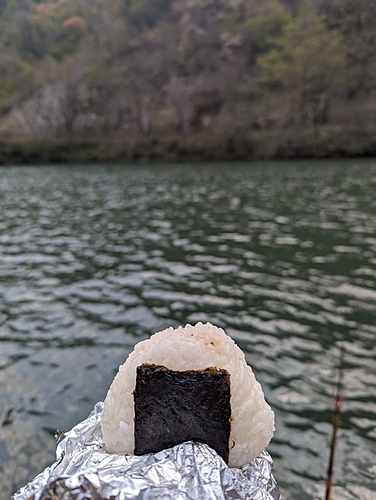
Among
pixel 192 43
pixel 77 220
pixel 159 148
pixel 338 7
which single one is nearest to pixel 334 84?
pixel 338 7

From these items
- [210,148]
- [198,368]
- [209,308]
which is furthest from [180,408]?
[210,148]

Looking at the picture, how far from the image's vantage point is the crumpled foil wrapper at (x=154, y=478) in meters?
1.04

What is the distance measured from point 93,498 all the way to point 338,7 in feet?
209

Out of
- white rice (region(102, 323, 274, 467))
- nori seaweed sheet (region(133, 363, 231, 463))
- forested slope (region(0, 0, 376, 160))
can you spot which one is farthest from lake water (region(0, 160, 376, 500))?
forested slope (region(0, 0, 376, 160))

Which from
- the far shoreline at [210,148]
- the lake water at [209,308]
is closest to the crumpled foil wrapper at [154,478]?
the lake water at [209,308]

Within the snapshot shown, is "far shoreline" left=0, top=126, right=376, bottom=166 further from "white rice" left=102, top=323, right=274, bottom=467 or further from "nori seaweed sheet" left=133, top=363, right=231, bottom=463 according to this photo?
"nori seaweed sheet" left=133, top=363, right=231, bottom=463

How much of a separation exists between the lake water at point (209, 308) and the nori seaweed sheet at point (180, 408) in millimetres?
2505

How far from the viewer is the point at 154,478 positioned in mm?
1095

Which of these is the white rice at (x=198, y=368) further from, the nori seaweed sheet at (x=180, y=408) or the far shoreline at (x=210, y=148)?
the far shoreline at (x=210, y=148)

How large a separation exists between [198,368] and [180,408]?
5.4 inches

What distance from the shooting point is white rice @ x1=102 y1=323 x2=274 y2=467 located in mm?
1275

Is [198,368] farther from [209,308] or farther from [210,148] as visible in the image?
[210,148]

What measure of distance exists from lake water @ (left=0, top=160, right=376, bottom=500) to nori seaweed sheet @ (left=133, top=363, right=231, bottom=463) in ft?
8.22

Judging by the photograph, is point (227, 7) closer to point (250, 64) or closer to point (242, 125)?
point (250, 64)
